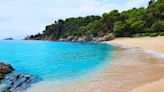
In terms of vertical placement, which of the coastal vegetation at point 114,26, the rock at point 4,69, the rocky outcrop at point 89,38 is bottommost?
the rocky outcrop at point 89,38

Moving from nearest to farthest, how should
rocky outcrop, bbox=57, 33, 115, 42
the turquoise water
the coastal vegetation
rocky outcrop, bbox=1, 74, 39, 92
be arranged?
rocky outcrop, bbox=1, 74, 39, 92
the turquoise water
the coastal vegetation
rocky outcrop, bbox=57, 33, 115, 42

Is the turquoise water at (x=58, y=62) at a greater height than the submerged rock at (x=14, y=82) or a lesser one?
lesser

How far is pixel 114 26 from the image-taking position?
282 ft

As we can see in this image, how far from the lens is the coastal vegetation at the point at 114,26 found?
74.2m

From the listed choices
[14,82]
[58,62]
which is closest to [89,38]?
[58,62]

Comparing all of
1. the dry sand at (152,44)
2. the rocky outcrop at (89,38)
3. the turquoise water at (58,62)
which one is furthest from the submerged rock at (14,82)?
the rocky outcrop at (89,38)

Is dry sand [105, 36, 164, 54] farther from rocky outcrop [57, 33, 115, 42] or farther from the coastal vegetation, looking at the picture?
rocky outcrop [57, 33, 115, 42]

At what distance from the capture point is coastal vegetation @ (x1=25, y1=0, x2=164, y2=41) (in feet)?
244

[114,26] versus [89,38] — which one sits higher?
[114,26]

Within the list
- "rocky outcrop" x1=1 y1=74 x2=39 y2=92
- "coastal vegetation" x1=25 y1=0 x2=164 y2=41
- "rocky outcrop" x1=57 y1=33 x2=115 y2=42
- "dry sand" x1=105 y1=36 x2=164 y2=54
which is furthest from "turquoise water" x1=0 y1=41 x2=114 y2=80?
"rocky outcrop" x1=57 y1=33 x2=115 y2=42

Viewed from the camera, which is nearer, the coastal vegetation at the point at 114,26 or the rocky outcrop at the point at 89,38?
the coastal vegetation at the point at 114,26

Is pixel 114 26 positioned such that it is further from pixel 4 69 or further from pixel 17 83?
pixel 17 83

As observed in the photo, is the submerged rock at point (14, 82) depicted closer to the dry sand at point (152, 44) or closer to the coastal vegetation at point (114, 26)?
the dry sand at point (152, 44)

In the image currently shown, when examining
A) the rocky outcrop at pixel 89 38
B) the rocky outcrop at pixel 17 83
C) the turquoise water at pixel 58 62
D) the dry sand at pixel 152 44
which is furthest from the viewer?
the rocky outcrop at pixel 89 38
